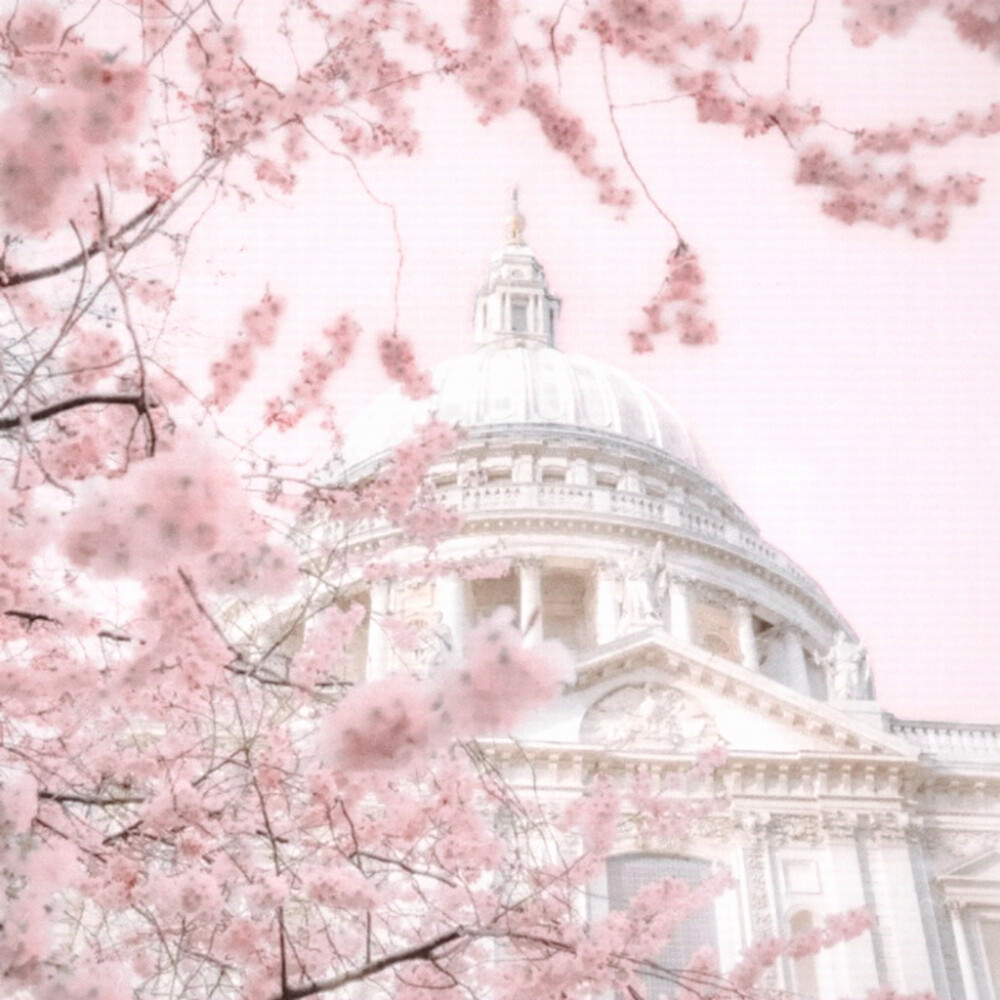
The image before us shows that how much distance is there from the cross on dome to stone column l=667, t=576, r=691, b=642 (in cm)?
2008

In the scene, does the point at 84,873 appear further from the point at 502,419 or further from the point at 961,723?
the point at 502,419

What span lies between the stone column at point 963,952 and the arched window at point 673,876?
14.0 ft

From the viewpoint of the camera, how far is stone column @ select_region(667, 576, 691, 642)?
3416 cm

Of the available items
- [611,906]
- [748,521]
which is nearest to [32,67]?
[611,906]

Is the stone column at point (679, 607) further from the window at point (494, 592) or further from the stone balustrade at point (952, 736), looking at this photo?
the stone balustrade at point (952, 736)

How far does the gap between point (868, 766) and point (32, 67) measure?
19.9 metres

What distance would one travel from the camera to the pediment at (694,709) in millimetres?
21953

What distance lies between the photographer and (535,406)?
150 ft

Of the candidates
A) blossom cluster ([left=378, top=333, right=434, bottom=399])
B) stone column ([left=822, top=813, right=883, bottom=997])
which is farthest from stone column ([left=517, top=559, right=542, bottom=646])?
→ blossom cluster ([left=378, top=333, right=434, bottom=399])

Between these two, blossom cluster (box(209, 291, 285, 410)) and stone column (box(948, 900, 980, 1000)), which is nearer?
blossom cluster (box(209, 291, 285, 410))

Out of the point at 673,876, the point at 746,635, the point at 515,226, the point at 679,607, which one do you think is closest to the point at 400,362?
the point at 673,876

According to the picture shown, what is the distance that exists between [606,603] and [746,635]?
5170 millimetres

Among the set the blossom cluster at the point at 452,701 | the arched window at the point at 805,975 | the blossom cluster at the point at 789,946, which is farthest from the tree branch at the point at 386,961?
the arched window at the point at 805,975

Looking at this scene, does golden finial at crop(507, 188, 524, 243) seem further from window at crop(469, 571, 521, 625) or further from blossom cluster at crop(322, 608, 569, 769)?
blossom cluster at crop(322, 608, 569, 769)
